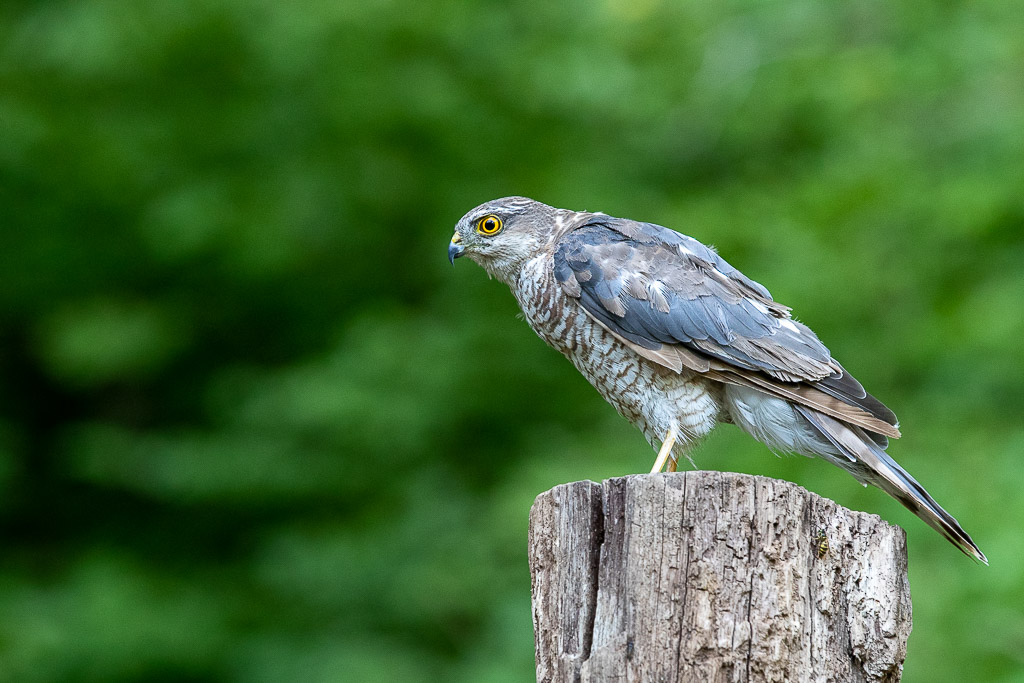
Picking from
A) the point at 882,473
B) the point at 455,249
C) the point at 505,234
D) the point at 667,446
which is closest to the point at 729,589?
the point at 882,473

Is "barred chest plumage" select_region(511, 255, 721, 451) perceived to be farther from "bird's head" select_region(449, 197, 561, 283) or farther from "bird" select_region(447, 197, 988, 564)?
"bird's head" select_region(449, 197, 561, 283)

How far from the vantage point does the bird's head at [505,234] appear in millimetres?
4070

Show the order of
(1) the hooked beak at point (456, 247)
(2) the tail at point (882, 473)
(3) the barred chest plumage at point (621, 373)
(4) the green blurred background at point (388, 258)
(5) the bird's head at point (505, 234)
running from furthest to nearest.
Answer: (4) the green blurred background at point (388, 258)
(1) the hooked beak at point (456, 247)
(5) the bird's head at point (505, 234)
(3) the barred chest plumage at point (621, 373)
(2) the tail at point (882, 473)

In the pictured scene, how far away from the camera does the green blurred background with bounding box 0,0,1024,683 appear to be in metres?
6.29

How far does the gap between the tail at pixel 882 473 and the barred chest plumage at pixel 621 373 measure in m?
0.34

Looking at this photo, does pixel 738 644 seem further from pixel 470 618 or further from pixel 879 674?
pixel 470 618

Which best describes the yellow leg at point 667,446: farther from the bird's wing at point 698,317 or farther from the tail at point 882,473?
the tail at point 882,473

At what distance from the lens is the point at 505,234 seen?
412 centimetres

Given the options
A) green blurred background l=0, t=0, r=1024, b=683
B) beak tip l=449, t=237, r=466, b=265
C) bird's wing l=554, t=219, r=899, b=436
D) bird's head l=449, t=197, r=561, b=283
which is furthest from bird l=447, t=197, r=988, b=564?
green blurred background l=0, t=0, r=1024, b=683

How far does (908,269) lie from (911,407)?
913mm

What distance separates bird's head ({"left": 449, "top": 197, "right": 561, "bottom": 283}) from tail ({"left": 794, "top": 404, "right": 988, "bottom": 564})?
49.3 inches

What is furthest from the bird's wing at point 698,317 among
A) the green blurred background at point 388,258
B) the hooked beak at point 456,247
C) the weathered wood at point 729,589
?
the green blurred background at point 388,258

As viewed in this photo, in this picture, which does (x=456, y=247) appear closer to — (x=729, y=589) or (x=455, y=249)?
(x=455, y=249)

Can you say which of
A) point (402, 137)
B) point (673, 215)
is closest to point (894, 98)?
point (673, 215)
